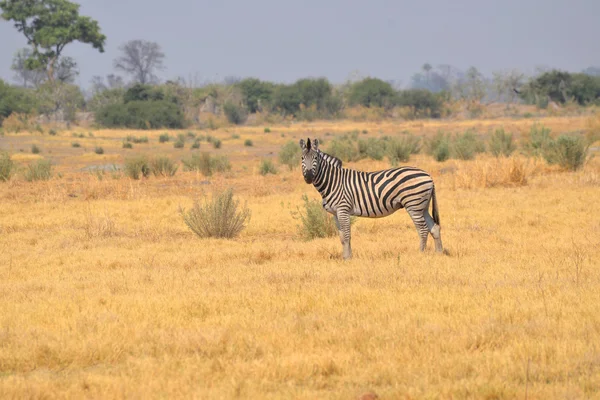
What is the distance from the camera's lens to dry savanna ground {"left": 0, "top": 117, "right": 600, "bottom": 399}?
605 centimetres

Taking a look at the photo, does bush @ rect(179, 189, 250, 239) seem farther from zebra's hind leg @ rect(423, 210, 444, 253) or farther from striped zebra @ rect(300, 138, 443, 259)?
zebra's hind leg @ rect(423, 210, 444, 253)

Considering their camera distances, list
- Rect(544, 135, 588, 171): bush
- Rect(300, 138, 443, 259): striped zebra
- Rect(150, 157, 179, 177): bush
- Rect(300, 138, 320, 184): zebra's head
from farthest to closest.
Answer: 1. Rect(150, 157, 179, 177): bush
2. Rect(544, 135, 588, 171): bush
3. Rect(300, 138, 443, 259): striped zebra
4. Rect(300, 138, 320, 184): zebra's head

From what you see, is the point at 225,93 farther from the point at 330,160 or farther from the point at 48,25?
the point at 330,160

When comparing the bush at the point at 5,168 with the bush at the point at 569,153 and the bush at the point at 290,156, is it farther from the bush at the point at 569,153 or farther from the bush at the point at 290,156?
the bush at the point at 569,153

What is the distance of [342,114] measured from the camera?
74.1 metres

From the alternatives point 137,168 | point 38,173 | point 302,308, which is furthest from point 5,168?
point 302,308

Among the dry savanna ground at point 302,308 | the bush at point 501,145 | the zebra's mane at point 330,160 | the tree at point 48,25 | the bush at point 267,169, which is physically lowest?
the dry savanna ground at point 302,308

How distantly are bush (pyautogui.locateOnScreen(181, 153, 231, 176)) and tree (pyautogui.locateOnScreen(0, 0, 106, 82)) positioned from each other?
170 ft

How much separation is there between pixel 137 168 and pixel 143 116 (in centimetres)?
3625

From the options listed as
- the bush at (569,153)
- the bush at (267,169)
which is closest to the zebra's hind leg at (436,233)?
the bush at (569,153)

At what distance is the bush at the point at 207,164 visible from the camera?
24703 millimetres

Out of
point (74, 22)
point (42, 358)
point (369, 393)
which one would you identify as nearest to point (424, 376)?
point (369, 393)

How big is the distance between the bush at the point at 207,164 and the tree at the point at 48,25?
170ft

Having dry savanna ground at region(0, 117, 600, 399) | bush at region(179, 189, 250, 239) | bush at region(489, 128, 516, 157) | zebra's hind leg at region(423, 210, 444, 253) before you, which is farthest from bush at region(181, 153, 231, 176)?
zebra's hind leg at region(423, 210, 444, 253)
